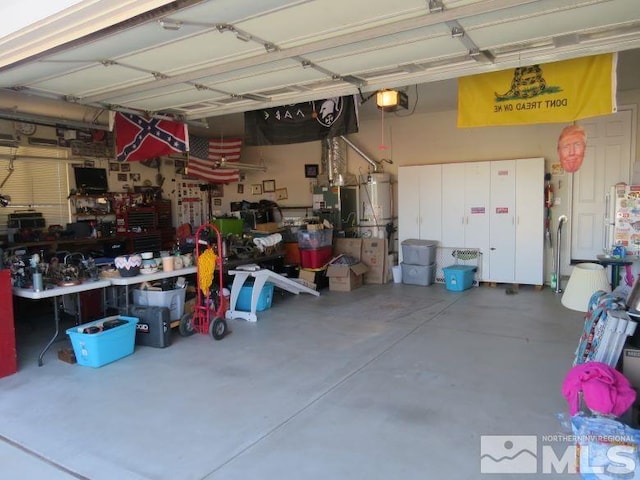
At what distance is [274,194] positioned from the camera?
410 inches

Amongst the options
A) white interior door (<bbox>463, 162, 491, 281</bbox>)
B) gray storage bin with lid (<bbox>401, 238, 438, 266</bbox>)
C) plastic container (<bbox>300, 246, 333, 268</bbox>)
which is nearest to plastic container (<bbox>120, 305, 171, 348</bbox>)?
plastic container (<bbox>300, 246, 333, 268</bbox>)

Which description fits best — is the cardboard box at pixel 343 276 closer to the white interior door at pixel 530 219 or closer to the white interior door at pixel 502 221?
the white interior door at pixel 502 221

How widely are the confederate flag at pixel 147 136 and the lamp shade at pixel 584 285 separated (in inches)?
204

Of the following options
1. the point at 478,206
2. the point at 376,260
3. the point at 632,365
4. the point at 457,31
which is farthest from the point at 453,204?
the point at 632,365

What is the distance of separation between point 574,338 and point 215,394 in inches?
145

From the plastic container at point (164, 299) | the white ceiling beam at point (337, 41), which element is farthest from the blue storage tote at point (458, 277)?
the white ceiling beam at point (337, 41)

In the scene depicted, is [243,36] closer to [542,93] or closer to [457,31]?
[457,31]

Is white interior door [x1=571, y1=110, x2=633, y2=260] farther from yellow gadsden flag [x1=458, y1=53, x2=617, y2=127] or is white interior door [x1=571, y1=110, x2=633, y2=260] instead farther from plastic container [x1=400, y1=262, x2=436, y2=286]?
yellow gadsden flag [x1=458, y1=53, x2=617, y2=127]

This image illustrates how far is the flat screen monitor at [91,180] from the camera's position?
8.23m

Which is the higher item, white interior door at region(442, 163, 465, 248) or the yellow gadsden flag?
the yellow gadsden flag

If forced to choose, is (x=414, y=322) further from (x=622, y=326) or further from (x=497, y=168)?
(x=497, y=168)

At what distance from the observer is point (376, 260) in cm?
817

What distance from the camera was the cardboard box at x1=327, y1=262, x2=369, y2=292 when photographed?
24.7 ft

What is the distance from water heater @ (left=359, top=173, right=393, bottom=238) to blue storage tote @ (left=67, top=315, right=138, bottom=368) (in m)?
5.03
